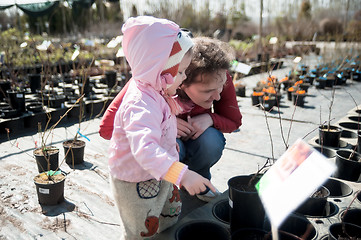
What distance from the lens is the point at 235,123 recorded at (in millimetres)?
2006

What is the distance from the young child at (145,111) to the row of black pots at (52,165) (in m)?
0.71

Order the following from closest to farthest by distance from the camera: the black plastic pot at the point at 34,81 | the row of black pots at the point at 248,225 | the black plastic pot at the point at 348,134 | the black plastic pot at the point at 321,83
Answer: the row of black pots at the point at 248,225
the black plastic pot at the point at 348,134
the black plastic pot at the point at 34,81
the black plastic pot at the point at 321,83

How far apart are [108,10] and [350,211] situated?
91.3ft

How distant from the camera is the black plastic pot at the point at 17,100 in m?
3.84

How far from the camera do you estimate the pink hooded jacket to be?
44.1 inches

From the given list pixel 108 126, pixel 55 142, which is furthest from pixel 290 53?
pixel 108 126

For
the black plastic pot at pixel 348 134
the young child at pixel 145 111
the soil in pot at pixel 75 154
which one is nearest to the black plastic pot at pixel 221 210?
the young child at pixel 145 111

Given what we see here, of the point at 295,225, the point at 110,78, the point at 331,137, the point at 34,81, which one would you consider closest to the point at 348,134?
the point at 331,137

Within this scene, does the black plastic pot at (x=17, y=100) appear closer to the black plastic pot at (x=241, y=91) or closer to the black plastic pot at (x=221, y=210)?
the black plastic pot at (x=221, y=210)

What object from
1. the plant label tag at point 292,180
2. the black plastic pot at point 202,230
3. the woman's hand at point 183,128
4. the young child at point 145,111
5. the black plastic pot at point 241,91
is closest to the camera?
the plant label tag at point 292,180

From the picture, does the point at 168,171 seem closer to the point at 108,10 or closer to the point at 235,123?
the point at 235,123

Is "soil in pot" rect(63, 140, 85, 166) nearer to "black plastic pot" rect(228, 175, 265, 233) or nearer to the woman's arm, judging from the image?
the woman's arm

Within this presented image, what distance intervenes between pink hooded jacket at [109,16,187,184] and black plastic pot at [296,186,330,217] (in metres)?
0.76

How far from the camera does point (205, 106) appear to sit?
1885mm
